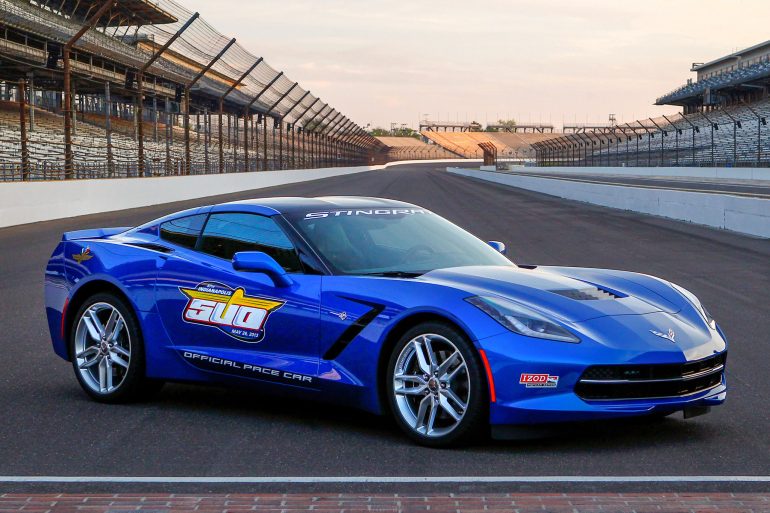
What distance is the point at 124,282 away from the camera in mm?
6527

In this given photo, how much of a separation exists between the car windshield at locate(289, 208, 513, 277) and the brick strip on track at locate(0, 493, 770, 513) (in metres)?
1.62

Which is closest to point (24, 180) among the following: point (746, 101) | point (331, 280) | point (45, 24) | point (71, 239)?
point (71, 239)

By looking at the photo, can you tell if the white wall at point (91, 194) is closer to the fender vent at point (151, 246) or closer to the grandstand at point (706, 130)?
the fender vent at point (151, 246)

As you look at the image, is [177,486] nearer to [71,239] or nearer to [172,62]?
[71,239]

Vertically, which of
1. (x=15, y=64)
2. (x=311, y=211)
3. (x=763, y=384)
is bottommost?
(x=763, y=384)

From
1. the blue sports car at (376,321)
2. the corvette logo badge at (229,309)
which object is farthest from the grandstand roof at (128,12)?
the corvette logo badge at (229,309)

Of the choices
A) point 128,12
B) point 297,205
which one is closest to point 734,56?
point 128,12

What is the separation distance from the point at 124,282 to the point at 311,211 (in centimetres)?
126

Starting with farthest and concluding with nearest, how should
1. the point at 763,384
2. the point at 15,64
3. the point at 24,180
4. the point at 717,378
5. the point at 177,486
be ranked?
the point at 15,64, the point at 24,180, the point at 763,384, the point at 717,378, the point at 177,486

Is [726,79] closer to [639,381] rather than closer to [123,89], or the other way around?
[123,89]

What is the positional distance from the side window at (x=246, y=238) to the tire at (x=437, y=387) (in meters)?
0.98

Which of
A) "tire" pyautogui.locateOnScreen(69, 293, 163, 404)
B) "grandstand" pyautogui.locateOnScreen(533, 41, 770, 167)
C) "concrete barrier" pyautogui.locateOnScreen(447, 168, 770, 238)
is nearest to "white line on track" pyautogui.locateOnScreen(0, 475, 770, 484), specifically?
"tire" pyautogui.locateOnScreen(69, 293, 163, 404)

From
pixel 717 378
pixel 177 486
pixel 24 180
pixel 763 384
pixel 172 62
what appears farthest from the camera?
pixel 172 62

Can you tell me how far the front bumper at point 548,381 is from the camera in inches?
196
